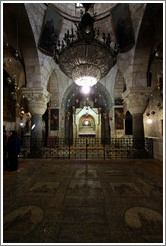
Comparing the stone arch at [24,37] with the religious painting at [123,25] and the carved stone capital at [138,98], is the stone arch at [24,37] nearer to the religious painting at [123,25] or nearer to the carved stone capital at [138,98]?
the religious painting at [123,25]

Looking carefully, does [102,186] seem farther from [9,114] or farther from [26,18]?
[9,114]

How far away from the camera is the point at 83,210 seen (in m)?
1.77

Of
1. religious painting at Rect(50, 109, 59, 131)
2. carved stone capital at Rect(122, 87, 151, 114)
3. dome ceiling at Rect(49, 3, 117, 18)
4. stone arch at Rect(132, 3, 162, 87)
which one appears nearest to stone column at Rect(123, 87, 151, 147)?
carved stone capital at Rect(122, 87, 151, 114)

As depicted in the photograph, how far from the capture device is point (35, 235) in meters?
1.37

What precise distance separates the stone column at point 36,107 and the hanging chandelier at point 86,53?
6.67ft

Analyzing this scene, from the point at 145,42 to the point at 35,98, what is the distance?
6132 millimetres

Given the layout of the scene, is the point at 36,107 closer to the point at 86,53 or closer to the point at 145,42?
the point at 86,53

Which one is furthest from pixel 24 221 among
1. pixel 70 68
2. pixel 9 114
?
pixel 9 114

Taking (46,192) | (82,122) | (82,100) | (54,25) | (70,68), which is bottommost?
(46,192)

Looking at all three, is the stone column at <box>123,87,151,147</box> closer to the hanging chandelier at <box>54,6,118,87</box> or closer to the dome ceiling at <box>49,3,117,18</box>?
the hanging chandelier at <box>54,6,118,87</box>

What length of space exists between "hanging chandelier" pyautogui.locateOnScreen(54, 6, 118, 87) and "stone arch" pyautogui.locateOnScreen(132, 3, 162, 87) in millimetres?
1882

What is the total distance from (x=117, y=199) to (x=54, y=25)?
7892mm

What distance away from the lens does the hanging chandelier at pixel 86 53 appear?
3.89m

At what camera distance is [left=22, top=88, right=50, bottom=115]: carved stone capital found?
239 inches
